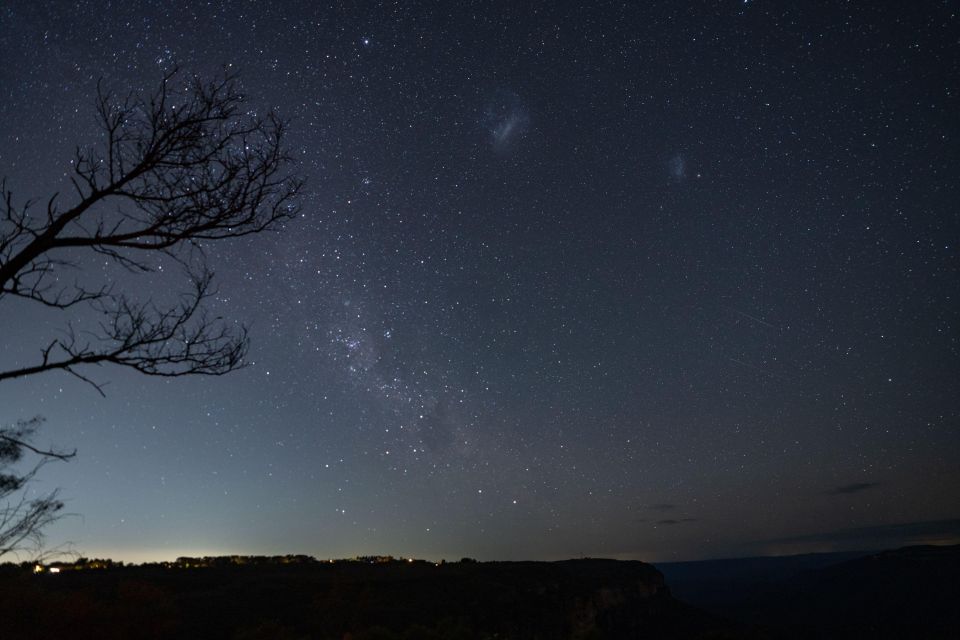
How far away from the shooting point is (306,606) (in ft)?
86.8

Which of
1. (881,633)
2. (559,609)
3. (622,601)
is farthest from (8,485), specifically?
(881,633)

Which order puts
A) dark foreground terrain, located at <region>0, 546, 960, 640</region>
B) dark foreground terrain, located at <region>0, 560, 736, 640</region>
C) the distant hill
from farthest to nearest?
the distant hill
dark foreground terrain, located at <region>0, 546, 960, 640</region>
dark foreground terrain, located at <region>0, 560, 736, 640</region>

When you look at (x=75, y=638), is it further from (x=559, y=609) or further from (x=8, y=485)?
(x=559, y=609)

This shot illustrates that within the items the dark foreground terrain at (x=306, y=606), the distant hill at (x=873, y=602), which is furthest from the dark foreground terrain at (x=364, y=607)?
the distant hill at (x=873, y=602)

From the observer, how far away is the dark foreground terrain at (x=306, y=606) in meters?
15.5

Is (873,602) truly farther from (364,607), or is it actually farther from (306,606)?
(306,606)

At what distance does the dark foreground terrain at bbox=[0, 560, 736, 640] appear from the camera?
1552cm

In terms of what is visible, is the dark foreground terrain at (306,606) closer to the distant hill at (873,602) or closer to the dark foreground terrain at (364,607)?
the dark foreground terrain at (364,607)

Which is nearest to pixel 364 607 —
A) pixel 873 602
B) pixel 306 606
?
pixel 306 606

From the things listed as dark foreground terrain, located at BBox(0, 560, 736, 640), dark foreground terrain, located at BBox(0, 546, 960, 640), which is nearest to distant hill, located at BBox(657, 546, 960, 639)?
dark foreground terrain, located at BBox(0, 546, 960, 640)

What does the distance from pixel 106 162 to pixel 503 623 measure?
29951 millimetres

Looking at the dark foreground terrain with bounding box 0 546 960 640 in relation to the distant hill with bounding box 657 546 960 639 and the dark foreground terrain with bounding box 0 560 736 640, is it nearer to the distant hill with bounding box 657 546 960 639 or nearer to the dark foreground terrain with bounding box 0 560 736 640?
the dark foreground terrain with bounding box 0 560 736 640

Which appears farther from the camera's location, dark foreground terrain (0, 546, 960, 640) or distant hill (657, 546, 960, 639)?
Answer: distant hill (657, 546, 960, 639)

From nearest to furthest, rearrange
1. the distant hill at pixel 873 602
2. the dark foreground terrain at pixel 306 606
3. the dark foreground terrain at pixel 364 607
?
the dark foreground terrain at pixel 306 606 < the dark foreground terrain at pixel 364 607 < the distant hill at pixel 873 602
